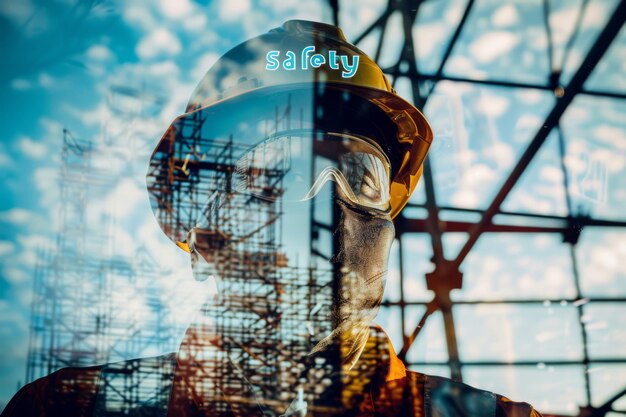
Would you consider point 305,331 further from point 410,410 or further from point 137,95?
point 137,95

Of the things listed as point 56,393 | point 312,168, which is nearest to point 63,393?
point 56,393

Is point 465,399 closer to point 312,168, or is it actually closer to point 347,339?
point 347,339

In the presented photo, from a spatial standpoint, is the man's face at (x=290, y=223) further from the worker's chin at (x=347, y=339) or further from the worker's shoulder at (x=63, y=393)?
the worker's shoulder at (x=63, y=393)

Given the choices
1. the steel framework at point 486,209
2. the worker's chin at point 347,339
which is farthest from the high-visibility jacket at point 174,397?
the steel framework at point 486,209

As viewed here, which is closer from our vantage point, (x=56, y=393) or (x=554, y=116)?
(x=56, y=393)

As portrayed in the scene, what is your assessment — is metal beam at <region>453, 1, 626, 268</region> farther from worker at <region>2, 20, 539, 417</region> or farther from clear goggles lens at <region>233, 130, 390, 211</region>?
clear goggles lens at <region>233, 130, 390, 211</region>

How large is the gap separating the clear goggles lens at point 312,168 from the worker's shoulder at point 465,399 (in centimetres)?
56

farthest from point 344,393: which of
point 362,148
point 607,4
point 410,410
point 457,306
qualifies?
point 607,4

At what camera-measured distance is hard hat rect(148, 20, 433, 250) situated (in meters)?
1.50

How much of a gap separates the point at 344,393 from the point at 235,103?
A: 38.3 inches

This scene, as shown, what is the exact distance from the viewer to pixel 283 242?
1518 mm

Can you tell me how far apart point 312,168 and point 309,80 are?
26 centimetres

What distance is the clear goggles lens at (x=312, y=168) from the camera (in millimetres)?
1500

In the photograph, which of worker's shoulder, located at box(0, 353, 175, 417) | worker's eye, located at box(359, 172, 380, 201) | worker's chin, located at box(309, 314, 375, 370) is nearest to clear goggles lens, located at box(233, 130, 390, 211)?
worker's eye, located at box(359, 172, 380, 201)
